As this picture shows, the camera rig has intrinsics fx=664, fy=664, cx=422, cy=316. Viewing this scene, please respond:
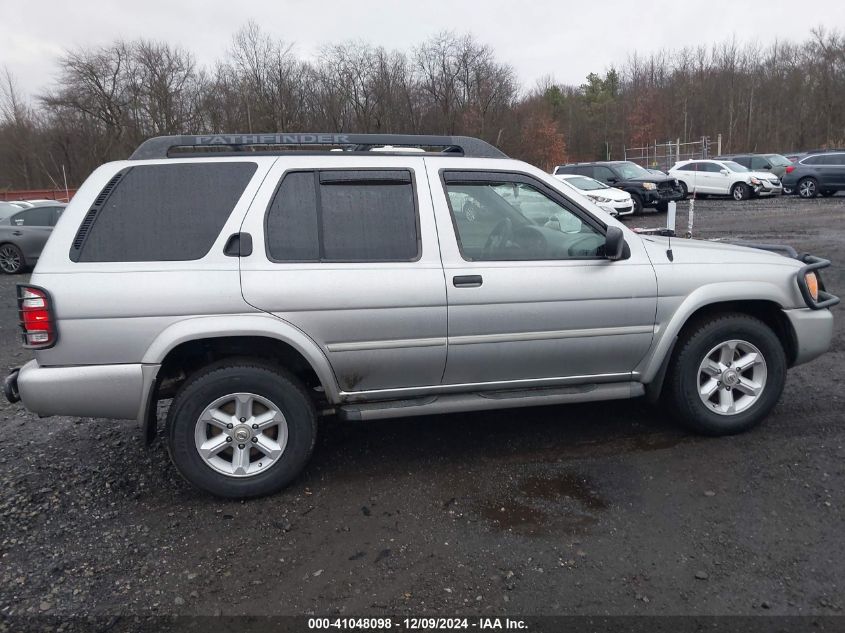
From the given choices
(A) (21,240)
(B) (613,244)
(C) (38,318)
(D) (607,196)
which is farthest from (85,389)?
(D) (607,196)

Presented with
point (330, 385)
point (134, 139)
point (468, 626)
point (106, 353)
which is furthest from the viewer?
point (134, 139)

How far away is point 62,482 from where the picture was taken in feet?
13.3

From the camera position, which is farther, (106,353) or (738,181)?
(738,181)

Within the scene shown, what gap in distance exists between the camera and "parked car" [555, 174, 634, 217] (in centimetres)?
2005

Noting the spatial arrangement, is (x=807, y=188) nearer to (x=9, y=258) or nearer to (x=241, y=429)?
(x=9, y=258)

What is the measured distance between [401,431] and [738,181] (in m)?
25.7

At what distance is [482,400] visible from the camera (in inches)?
157

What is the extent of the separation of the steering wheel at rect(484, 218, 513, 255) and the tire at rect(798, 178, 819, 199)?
26.0 meters

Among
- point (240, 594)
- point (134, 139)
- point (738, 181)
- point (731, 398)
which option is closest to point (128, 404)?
point (240, 594)

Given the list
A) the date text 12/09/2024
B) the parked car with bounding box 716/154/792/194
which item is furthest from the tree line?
the date text 12/09/2024

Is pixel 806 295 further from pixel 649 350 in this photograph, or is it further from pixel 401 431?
pixel 401 431

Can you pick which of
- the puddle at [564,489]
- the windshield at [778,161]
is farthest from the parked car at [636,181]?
the puddle at [564,489]

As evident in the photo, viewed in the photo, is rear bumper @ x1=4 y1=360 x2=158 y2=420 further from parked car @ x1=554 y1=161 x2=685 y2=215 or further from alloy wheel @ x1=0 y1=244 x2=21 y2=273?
parked car @ x1=554 y1=161 x2=685 y2=215

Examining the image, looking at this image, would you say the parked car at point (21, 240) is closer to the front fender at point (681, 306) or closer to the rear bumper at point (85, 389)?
the rear bumper at point (85, 389)
